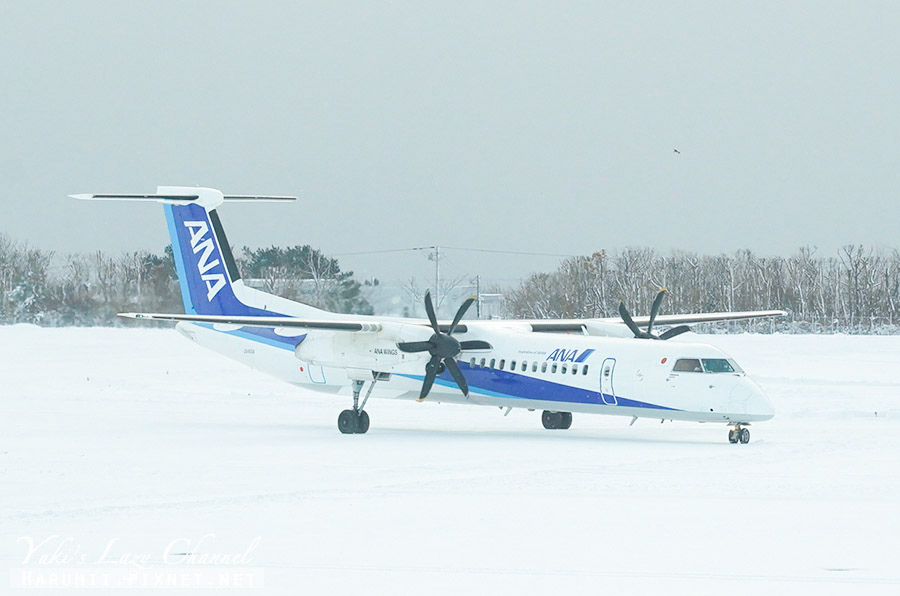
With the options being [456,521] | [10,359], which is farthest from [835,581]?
[10,359]

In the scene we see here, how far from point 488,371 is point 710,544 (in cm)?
1228

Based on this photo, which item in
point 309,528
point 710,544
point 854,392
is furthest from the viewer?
point 854,392

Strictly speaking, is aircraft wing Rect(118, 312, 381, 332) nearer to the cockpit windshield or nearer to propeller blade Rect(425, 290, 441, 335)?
propeller blade Rect(425, 290, 441, 335)

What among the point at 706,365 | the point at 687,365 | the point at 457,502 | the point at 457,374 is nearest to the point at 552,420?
the point at 457,374

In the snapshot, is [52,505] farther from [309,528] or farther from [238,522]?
[309,528]

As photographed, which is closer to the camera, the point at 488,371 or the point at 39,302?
the point at 488,371

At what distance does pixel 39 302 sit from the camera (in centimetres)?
4941

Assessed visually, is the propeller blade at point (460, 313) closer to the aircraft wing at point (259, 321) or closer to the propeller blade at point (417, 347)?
the propeller blade at point (417, 347)

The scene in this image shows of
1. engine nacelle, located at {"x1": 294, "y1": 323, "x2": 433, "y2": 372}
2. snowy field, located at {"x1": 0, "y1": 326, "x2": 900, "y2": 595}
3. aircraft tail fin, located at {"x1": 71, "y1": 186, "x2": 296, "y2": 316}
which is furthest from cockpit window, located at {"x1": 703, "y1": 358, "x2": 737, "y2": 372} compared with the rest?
aircraft tail fin, located at {"x1": 71, "y1": 186, "x2": 296, "y2": 316}

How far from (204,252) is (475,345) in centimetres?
690

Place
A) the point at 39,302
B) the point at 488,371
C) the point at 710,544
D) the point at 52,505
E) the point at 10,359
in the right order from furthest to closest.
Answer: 1. the point at 39,302
2. the point at 10,359
3. the point at 488,371
4. the point at 52,505
5. the point at 710,544

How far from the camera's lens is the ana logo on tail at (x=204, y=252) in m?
25.5

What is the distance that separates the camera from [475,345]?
22.7 meters

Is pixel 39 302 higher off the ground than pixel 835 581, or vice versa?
pixel 39 302
